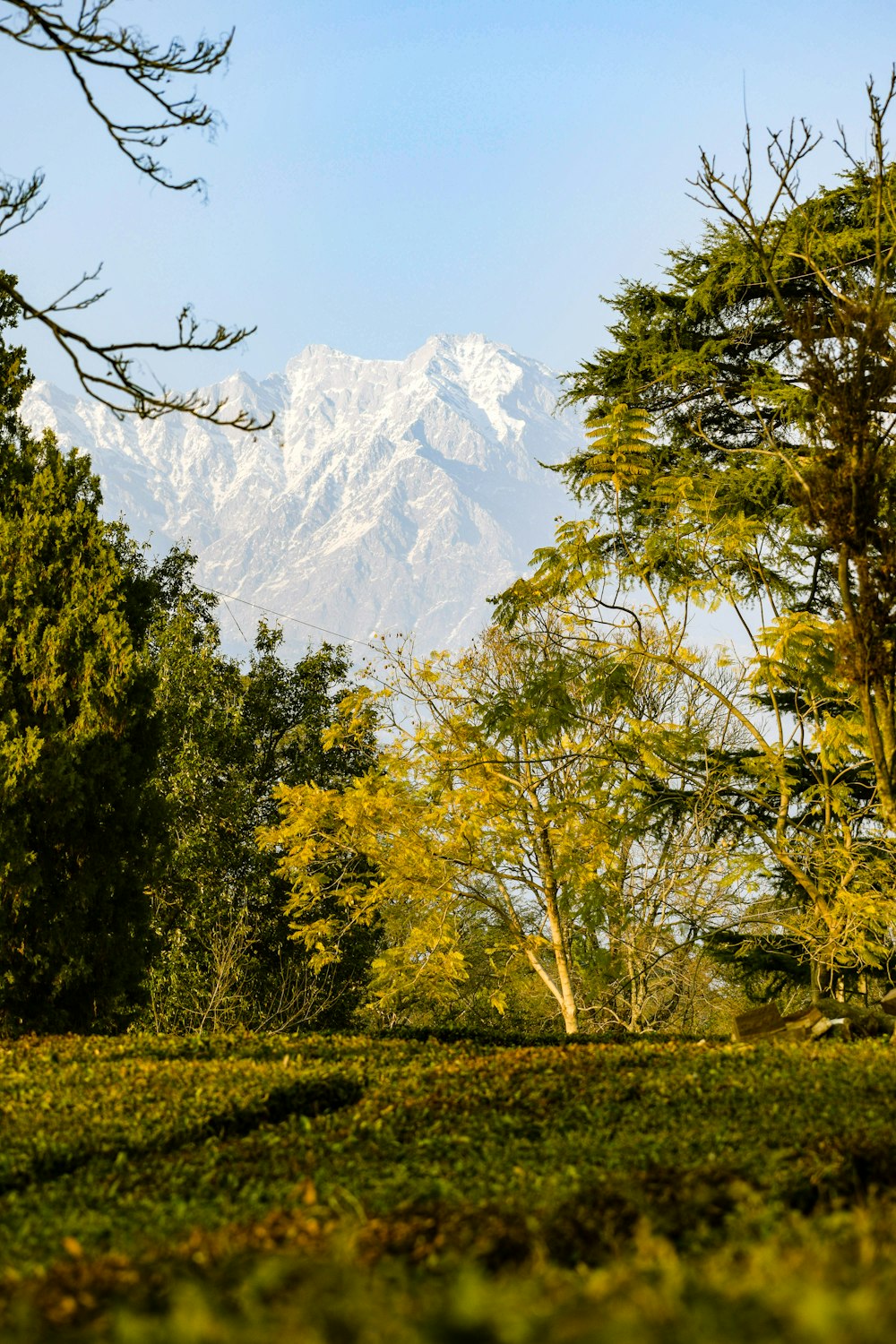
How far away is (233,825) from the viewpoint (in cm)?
1889

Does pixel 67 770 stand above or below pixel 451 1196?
above

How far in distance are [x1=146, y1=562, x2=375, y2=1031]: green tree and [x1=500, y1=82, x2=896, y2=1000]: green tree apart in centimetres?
663

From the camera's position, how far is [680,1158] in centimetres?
392

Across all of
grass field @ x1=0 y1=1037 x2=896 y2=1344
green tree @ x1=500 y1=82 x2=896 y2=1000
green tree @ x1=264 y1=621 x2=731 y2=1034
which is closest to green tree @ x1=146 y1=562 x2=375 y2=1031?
green tree @ x1=264 y1=621 x2=731 y2=1034

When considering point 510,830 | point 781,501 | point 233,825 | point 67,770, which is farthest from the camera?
point 233,825

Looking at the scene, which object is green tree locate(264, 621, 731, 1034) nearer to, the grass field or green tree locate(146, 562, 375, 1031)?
green tree locate(146, 562, 375, 1031)

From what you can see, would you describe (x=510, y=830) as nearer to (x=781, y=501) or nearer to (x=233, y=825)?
(x=781, y=501)

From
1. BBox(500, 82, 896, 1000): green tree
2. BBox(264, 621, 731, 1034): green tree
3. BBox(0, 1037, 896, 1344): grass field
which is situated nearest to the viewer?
BBox(0, 1037, 896, 1344): grass field

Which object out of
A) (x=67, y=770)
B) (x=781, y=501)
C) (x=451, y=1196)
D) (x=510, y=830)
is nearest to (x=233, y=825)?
(x=510, y=830)

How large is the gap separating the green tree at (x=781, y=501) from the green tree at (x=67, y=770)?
4315 mm

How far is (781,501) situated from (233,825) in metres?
10.4

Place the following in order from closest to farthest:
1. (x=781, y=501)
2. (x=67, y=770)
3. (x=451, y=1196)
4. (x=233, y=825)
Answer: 1. (x=451, y=1196)
2. (x=67, y=770)
3. (x=781, y=501)
4. (x=233, y=825)

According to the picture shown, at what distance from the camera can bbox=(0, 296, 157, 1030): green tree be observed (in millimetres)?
9930

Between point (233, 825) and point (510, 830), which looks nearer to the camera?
point (510, 830)
